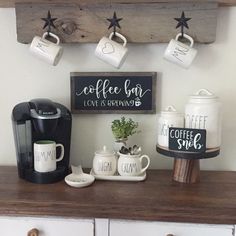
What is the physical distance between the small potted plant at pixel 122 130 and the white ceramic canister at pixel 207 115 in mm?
231

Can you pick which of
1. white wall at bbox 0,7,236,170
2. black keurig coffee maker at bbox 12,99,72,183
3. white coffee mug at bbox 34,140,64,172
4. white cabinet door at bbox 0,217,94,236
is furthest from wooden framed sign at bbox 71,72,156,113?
white cabinet door at bbox 0,217,94,236

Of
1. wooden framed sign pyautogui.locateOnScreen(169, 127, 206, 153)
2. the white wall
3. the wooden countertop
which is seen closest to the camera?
the wooden countertop

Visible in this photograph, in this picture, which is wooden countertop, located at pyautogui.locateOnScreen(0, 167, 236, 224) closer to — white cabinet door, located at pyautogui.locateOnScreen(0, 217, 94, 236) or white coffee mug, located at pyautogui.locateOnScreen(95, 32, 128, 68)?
white cabinet door, located at pyautogui.locateOnScreen(0, 217, 94, 236)

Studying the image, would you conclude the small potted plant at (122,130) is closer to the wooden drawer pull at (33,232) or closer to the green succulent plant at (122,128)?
the green succulent plant at (122,128)

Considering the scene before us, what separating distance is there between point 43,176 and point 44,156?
0.22ft

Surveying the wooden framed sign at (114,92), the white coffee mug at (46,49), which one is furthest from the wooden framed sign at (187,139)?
the white coffee mug at (46,49)

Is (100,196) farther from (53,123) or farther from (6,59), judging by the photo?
(6,59)

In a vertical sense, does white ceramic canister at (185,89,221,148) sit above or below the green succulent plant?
above

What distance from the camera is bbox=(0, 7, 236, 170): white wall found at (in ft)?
4.26

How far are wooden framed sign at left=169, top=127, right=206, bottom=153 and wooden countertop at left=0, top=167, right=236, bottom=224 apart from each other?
0.13 m

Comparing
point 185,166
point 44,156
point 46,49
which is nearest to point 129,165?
point 185,166

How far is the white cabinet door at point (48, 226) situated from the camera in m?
0.99

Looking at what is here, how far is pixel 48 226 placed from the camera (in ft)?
3.28

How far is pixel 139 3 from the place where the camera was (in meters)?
1.23
